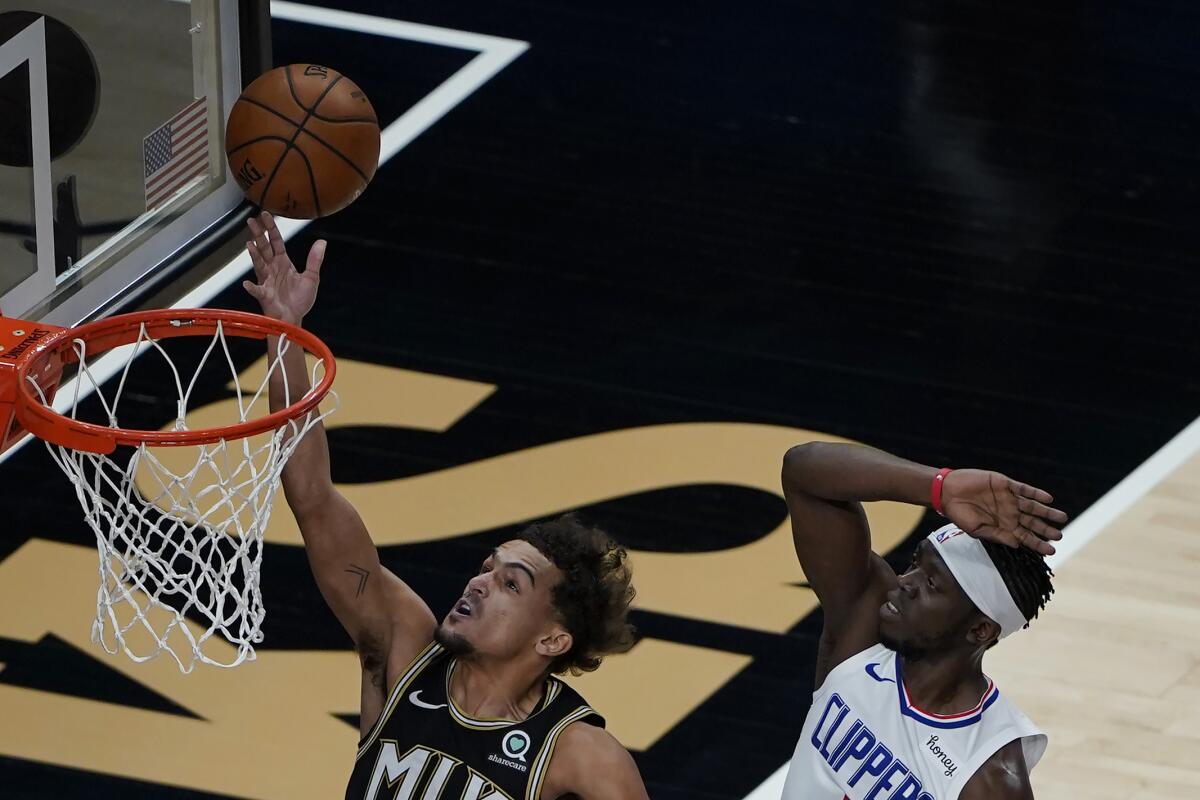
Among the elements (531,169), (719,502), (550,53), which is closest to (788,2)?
(550,53)

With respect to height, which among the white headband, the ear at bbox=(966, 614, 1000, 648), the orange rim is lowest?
the ear at bbox=(966, 614, 1000, 648)

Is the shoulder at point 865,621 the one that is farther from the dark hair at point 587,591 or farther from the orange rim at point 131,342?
the orange rim at point 131,342

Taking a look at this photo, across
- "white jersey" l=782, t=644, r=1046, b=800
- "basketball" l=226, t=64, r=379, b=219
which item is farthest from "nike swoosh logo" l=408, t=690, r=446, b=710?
"basketball" l=226, t=64, r=379, b=219

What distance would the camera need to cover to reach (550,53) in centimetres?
927

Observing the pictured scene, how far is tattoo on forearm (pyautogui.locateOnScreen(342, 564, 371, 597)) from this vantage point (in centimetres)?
420

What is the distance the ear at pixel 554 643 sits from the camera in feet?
13.4

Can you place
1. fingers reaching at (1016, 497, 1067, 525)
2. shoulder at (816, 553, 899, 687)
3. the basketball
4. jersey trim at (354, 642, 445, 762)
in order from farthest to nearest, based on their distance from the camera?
the basketball → shoulder at (816, 553, 899, 687) → jersey trim at (354, 642, 445, 762) → fingers reaching at (1016, 497, 1067, 525)

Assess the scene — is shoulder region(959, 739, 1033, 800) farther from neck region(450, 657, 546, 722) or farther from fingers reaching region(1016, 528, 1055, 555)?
neck region(450, 657, 546, 722)

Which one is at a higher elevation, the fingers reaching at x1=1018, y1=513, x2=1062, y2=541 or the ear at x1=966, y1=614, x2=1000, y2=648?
the fingers reaching at x1=1018, y1=513, x2=1062, y2=541

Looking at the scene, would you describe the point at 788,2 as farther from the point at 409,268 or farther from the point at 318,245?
the point at 318,245

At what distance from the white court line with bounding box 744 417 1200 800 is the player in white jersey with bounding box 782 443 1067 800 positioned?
95.8 inches

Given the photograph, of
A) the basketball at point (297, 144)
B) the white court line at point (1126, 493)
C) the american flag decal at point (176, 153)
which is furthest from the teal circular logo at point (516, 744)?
the white court line at point (1126, 493)

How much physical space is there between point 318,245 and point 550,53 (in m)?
5.10

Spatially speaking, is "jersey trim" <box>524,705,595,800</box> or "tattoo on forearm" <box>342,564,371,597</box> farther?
"tattoo on forearm" <box>342,564,371,597</box>
